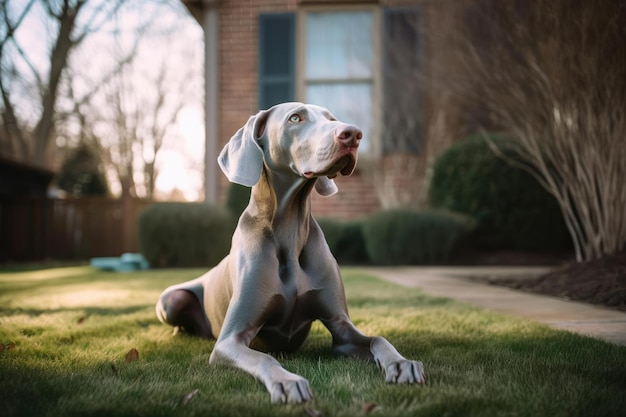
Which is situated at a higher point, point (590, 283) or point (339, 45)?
point (339, 45)

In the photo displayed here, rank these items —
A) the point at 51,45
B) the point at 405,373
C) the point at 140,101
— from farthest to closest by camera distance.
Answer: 1. the point at 140,101
2. the point at 51,45
3. the point at 405,373

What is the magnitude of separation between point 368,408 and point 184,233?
6499 mm

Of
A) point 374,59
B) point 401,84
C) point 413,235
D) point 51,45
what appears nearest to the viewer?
point 413,235

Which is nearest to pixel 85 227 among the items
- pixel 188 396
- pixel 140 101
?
pixel 140 101

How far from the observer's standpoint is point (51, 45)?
12227 mm

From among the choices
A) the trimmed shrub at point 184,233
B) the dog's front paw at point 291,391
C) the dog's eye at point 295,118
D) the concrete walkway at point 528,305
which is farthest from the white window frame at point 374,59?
the dog's front paw at point 291,391

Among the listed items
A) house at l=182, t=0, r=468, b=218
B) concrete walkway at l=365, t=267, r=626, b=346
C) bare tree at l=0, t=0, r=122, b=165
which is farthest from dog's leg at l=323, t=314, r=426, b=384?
bare tree at l=0, t=0, r=122, b=165

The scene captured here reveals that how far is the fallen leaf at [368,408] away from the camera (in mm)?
1443

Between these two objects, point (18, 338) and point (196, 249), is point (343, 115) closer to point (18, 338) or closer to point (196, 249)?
point (196, 249)

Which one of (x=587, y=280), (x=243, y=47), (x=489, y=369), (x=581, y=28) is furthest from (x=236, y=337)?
(x=243, y=47)

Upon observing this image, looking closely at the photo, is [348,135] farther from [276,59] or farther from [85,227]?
[85,227]

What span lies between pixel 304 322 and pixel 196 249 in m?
5.64

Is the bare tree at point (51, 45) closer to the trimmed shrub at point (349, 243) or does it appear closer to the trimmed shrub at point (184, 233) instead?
the trimmed shrub at point (184, 233)

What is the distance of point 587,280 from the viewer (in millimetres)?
3994
